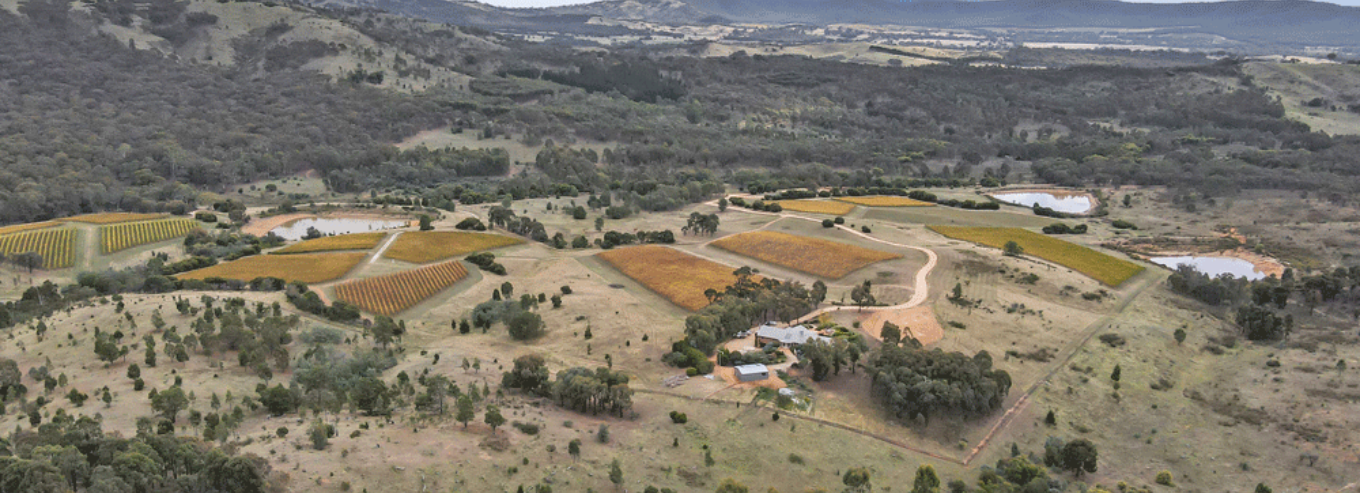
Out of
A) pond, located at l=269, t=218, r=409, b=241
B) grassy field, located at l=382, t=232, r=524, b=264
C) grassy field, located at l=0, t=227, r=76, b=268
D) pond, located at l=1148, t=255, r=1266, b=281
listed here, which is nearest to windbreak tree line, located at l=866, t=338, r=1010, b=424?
pond, located at l=1148, t=255, r=1266, b=281

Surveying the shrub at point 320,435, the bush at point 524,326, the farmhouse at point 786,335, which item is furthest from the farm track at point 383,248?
the shrub at point 320,435

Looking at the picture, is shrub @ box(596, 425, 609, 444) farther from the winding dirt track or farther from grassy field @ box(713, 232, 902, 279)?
grassy field @ box(713, 232, 902, 279)

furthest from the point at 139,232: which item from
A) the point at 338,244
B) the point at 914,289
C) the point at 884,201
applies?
the point at 884,201

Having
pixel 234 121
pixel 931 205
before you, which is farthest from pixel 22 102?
pixel 931 205

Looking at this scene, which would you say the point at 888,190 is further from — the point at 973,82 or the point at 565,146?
the point at 973,82

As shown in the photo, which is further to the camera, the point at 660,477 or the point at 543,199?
the point at 543,199

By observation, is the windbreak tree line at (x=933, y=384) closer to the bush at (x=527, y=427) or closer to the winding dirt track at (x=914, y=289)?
the winding dirt track at (x=914, y=289)
